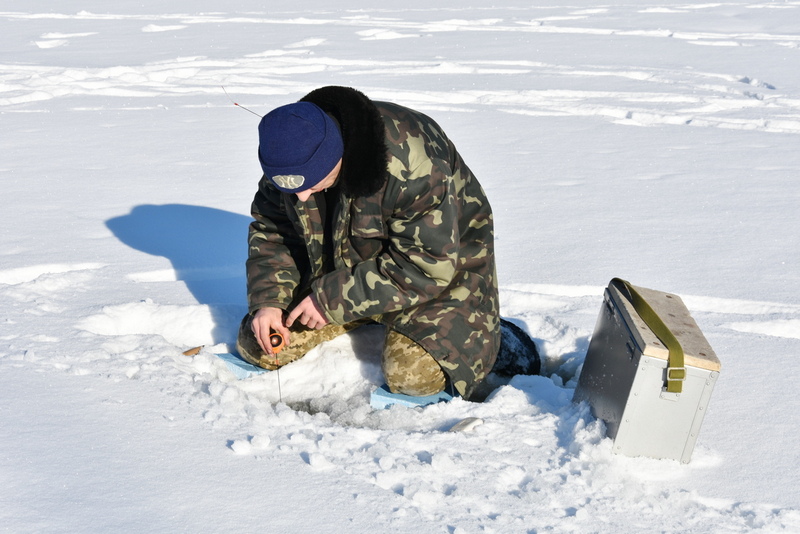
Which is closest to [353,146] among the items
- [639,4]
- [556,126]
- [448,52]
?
[556,126]

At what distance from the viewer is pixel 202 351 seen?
242cm

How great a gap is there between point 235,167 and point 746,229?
2767 mm

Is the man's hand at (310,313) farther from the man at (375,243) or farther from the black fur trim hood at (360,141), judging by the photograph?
the black fur trim hood at (360,141)

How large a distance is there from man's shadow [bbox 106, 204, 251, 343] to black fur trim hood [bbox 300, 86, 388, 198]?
969mm

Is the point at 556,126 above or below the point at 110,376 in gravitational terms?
above

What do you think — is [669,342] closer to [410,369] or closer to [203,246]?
[410,369]

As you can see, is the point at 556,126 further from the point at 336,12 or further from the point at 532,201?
the point at 336,12

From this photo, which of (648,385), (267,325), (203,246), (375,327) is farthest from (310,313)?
(203,246)

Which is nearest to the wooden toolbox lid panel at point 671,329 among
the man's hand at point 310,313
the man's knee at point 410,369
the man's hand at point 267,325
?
the man's knee at point 410,369

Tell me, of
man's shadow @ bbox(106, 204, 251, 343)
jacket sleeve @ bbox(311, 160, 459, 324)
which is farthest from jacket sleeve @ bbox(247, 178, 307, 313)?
man's shadow @ bbox(106, 204, 251, 343)

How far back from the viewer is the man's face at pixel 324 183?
Result: 6.21ft

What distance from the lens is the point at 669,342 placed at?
1688 millimetres

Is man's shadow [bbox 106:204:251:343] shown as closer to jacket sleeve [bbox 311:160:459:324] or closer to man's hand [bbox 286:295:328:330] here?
man's hand [bbox 286:295:328:330]

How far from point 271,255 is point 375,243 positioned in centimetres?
42
